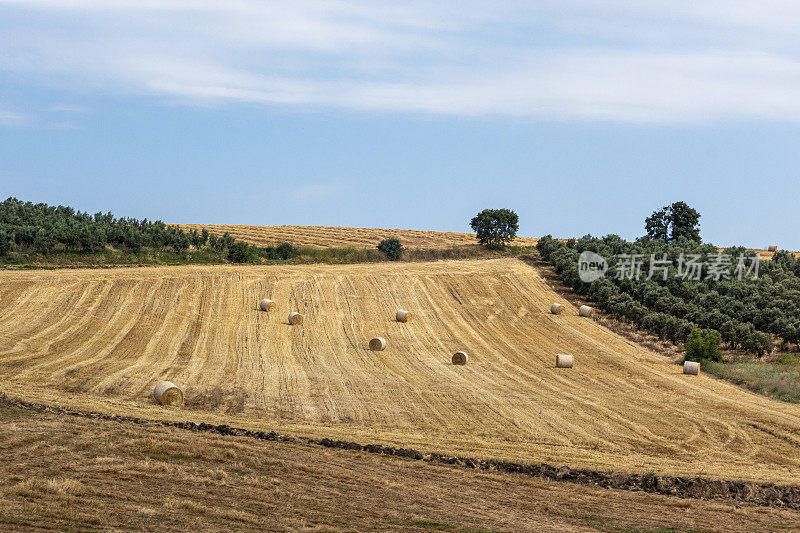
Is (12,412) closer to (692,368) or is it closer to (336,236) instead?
(692,368)

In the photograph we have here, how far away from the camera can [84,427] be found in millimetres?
19750

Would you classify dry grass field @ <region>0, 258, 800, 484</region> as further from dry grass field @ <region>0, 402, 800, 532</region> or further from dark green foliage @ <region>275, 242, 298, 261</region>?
dark green foliage @ <region>275, 242, 298, 261</region>

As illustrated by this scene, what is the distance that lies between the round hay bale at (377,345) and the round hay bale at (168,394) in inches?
550

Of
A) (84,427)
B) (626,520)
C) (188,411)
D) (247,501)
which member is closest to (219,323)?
(188,411)

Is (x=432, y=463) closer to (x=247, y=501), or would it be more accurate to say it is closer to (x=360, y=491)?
(x=360, y=491)

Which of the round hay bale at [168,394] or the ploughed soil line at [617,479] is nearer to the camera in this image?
the ploughed soil line at [617,479]

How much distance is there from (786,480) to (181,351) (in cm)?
2563

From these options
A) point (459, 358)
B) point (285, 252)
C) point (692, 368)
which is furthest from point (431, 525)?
point (285, 252)

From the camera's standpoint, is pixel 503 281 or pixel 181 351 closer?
pixel 181 351

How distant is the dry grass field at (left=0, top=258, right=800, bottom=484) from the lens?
23031 millimetres

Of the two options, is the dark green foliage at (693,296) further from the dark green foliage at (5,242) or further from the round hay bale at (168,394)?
the dark green foliage at (5,242)

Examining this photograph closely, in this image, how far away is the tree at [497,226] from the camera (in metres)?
75.8

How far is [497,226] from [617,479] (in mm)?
57949

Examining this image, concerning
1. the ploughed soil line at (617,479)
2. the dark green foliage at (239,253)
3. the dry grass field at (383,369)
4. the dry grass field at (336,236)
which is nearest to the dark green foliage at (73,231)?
the dark green foliage at (239,253)
